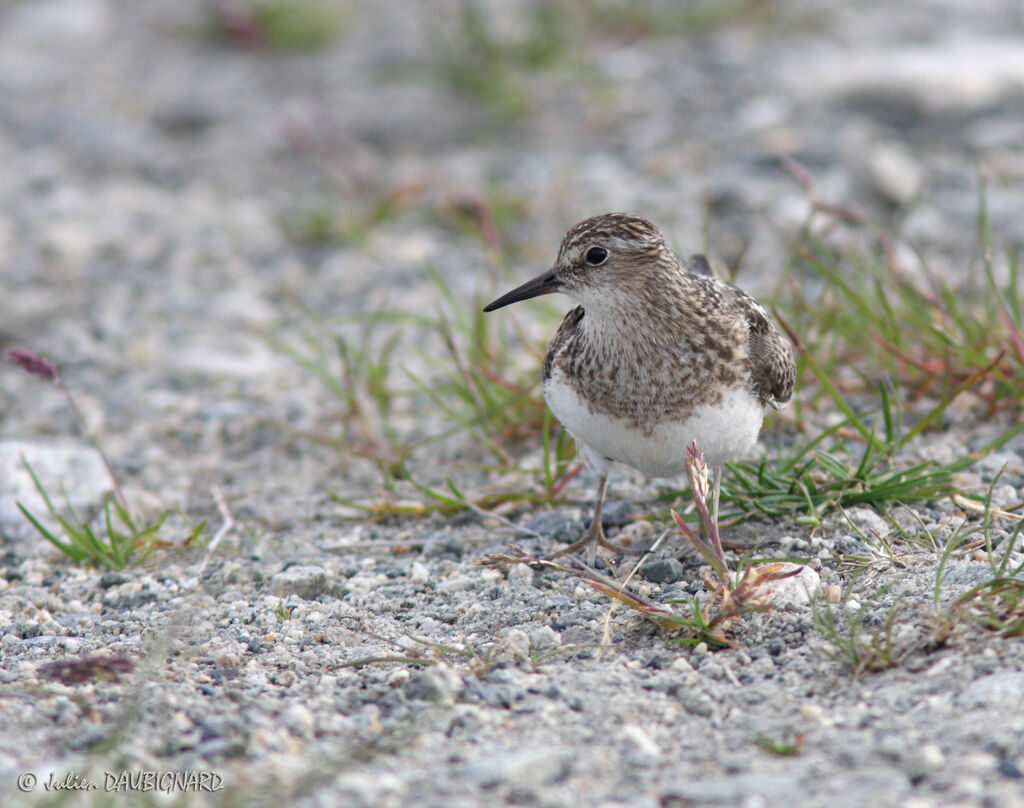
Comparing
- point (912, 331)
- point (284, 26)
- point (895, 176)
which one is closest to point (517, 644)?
point (912, 331)

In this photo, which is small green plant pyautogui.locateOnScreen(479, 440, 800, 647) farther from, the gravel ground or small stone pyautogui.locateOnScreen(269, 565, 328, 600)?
small stone pyautogui.locateOnScreen(269, 565, 328, 600)

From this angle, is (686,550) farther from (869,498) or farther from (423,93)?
(423,93)

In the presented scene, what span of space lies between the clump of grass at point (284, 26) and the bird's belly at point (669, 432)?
686 centimetres

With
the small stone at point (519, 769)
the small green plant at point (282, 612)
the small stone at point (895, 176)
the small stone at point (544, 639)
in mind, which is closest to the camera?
the small stone at point (519, 769)

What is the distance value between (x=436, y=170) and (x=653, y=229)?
4.22 m

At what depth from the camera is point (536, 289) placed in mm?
4598

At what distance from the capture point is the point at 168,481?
5.75 m

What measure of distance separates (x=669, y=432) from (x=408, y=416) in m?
2.27

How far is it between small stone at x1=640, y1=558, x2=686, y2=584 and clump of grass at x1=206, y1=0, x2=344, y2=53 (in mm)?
7308

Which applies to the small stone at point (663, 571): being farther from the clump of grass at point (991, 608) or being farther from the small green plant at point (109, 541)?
the small green plant at point (109, 541)

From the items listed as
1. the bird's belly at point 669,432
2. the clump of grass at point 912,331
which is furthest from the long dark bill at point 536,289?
the clump of grass at point 912,331

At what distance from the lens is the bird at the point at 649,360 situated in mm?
4207

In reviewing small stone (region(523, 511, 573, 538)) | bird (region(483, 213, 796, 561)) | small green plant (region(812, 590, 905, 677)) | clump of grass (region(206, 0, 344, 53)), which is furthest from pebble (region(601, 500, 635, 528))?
clump of grass (region(206, 0, 344, 53))

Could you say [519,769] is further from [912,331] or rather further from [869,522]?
[912,331]
